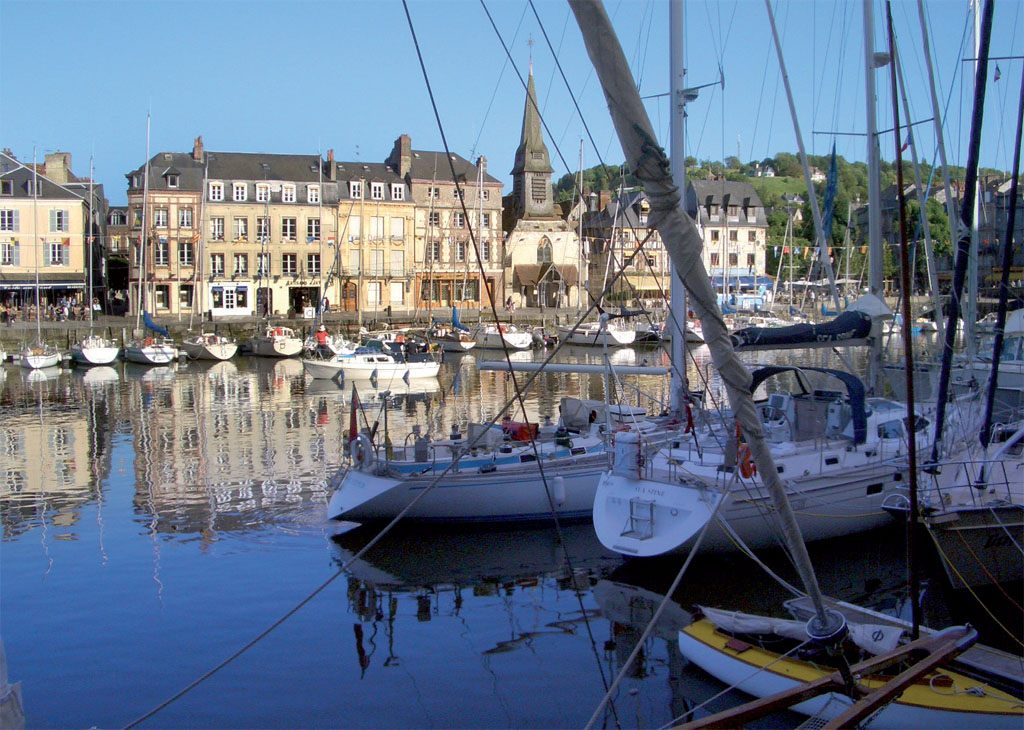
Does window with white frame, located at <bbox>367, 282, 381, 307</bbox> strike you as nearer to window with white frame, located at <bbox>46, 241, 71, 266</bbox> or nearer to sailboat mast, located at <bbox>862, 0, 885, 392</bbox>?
window with white frame, located at <bbox>46, 241, 71, 266</bbox>

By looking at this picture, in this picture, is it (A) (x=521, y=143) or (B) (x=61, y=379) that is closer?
(B) (x=61, y=379)

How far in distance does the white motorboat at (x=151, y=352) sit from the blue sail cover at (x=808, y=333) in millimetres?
45042

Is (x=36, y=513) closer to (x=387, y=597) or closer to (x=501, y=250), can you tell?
(x=387, y=597)

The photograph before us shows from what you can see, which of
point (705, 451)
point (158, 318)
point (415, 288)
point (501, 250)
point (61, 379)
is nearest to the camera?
point (705, 451)

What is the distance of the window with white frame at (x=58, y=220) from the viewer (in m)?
69.9

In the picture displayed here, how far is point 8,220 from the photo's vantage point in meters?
68.7

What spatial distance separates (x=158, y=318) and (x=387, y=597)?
58716 mm

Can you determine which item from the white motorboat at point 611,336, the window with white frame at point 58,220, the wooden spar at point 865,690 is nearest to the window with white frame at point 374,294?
the white motorboat at point 611,336

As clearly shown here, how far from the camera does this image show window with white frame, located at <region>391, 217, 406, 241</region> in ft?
250

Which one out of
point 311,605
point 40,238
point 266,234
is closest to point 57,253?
point 40,238

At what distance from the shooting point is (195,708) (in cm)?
1130

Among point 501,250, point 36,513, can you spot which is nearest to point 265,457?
point 36,513

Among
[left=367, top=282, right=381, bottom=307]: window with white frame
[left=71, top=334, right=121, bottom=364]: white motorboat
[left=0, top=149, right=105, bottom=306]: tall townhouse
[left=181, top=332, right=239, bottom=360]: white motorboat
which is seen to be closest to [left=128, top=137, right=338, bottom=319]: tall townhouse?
[left=367, top=282, right=381, bottom=307]: window with white frame

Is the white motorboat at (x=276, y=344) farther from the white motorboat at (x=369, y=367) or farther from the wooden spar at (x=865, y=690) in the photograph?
the wooden spar at (x=865, y=690)
